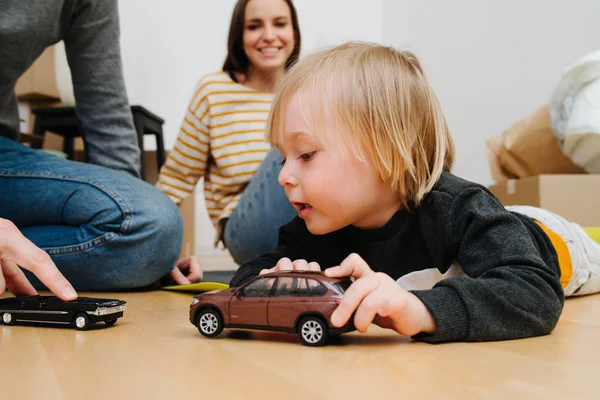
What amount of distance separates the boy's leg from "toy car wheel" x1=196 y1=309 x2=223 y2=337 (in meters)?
0.71

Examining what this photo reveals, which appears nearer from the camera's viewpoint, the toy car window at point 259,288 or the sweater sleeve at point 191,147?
the toy car window at point 259,288

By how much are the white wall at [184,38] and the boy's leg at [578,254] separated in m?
2.68

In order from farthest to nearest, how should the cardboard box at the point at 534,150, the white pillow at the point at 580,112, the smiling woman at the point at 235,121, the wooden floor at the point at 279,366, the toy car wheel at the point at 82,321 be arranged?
1. the cardboard box at the point at 534,150
2. the white pillow at the point at 580,112
3. the smiling woman at the point at 235,121
4. the toy car wheel at the point at 82,321
5. the wooden floor at the point at 279,366

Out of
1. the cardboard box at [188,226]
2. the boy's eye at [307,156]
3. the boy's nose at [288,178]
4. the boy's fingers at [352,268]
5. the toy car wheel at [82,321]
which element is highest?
the boy's eye at [307,156]

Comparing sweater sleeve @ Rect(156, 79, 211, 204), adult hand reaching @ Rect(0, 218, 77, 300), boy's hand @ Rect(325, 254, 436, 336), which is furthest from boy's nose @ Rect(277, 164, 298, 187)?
sweater sleeve @ Rect(156, 79, 211, 204)

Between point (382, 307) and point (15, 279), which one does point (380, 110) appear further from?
point (15, 279)

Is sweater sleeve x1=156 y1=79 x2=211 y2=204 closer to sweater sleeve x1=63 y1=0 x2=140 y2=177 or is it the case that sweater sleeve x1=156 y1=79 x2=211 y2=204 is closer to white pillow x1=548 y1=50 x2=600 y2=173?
sweater sleeve x1=63 y1=0 x2=140 y2=177

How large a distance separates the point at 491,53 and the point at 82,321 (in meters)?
2.66

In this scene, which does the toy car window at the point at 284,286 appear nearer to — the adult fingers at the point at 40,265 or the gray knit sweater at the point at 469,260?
the gray knit sweater at the point at 469,260

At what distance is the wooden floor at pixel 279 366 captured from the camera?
46 cm

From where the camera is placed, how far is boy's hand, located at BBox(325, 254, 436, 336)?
0.60 meters

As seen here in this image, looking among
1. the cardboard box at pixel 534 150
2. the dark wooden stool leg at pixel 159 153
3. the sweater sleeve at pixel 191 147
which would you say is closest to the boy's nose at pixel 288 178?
the sweater sleeve at pixel 191 147

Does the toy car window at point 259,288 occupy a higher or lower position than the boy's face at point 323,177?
lower

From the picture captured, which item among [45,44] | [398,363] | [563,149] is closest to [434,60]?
[563,149]
